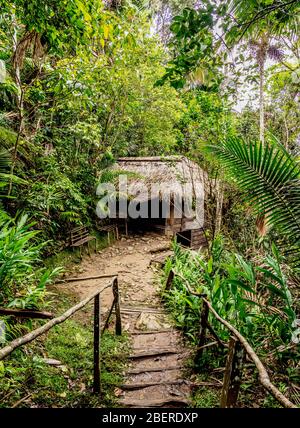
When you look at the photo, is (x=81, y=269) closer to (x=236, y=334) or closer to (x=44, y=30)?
(x=44, y=30)

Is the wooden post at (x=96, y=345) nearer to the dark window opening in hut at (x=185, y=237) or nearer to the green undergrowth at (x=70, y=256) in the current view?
the green undergrowth at (x=70, y=256)

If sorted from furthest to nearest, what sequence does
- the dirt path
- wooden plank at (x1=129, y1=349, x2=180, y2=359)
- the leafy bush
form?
wooden plank at (x1=129, y1=349, x2=180, y2=359) < the leafy bush < the dirt path

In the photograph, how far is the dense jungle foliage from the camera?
2.47 m

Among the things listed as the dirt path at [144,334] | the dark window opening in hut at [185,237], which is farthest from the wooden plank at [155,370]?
the dark window opening in hut at [185,237]

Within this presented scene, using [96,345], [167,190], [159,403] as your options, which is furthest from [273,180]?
[167,190]

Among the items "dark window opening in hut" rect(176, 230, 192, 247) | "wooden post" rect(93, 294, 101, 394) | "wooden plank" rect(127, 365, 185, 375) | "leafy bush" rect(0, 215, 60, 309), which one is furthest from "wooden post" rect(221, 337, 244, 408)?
"dark window opening in hut" rect(176, 230, 192, 247)

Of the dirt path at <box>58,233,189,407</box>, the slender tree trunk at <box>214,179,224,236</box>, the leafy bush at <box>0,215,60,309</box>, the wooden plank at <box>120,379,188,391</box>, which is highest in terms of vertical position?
the slender tree trunk at <box>214,179,224,236</box>

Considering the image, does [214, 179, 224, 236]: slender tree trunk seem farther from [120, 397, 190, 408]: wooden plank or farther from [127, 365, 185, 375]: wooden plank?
[120, 397, 190, 408]: wooden plank

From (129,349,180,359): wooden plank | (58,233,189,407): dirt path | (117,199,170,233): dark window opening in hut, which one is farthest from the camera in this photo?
(117,199,170,233): dark window opening in hut

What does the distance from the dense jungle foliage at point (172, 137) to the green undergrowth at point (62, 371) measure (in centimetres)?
43

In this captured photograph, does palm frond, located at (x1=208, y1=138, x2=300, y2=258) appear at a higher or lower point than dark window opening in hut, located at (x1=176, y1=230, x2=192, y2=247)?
higher

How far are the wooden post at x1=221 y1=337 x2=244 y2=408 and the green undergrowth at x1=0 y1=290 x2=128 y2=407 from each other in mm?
1400

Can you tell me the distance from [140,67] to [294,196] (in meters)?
8.17
